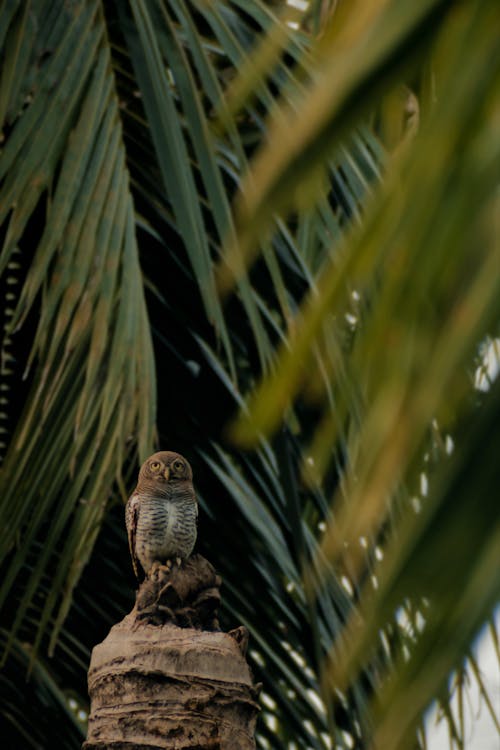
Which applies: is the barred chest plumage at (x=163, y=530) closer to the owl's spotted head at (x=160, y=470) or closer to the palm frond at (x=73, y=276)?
the owl's spotted head at (x=160, y=470)

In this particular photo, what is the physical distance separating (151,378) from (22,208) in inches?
19.3

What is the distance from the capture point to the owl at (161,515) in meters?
2.39

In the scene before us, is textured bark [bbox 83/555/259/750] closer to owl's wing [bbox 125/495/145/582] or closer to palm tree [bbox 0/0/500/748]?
palm tree [bbox 0/0/500/748]

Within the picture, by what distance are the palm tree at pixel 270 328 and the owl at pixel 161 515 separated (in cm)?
18

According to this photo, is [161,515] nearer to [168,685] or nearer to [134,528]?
[134,528]

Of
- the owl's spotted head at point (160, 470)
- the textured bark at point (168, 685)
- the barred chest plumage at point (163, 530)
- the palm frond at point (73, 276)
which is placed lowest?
the textured bark at point (168, 685)

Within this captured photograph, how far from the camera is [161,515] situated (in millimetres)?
2453

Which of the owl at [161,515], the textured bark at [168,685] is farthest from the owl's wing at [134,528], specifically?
the textured bark at [168,685]

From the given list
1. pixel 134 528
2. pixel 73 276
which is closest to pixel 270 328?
pixel 73 276

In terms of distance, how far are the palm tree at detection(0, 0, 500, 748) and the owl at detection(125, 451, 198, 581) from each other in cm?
18

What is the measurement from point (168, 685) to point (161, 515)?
18.0 inches

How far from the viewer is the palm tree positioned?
1.18ft

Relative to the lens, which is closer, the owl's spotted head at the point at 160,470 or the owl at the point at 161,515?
the owl at the point at 161,515

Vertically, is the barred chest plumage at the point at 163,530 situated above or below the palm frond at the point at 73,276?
below
